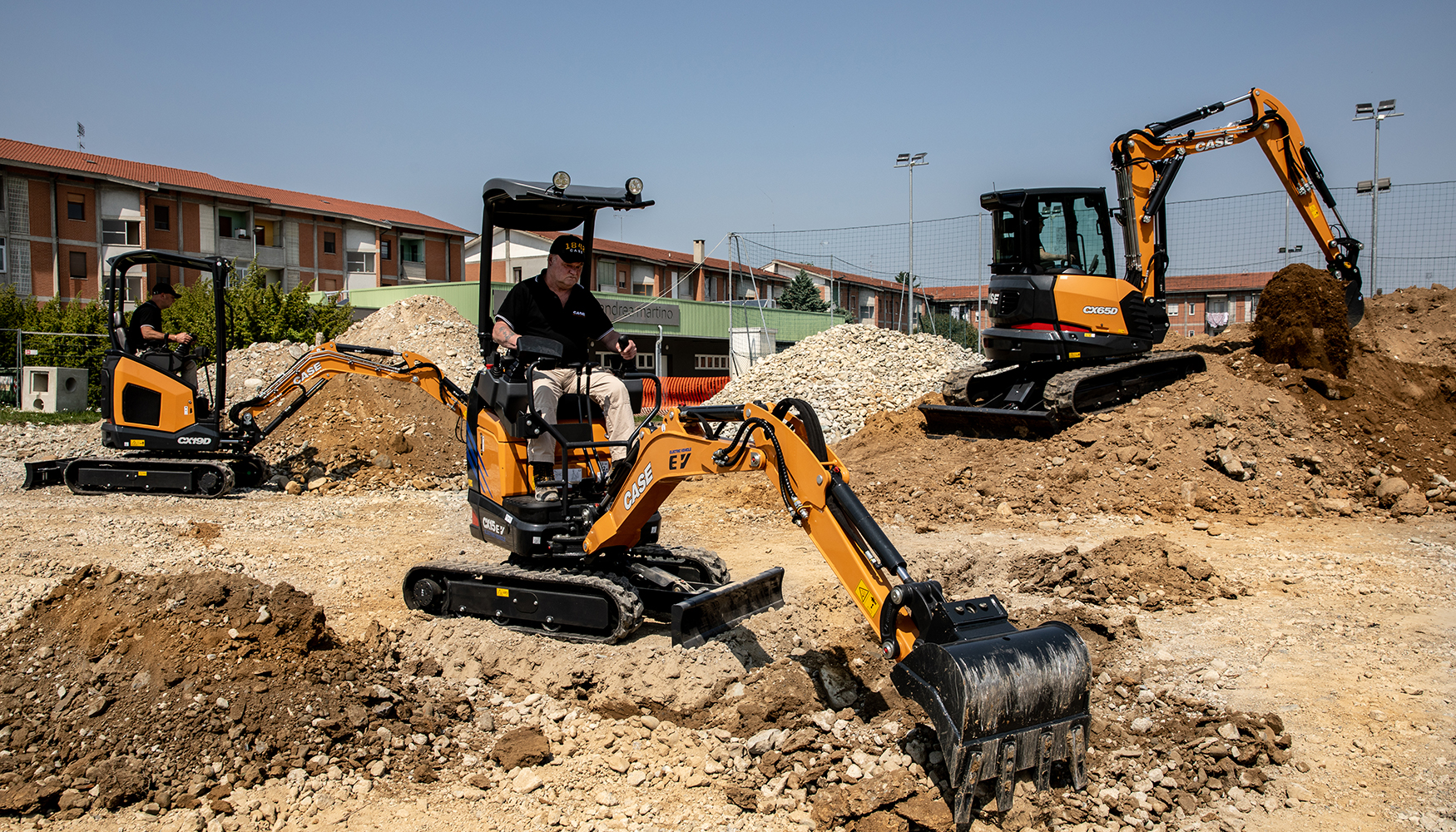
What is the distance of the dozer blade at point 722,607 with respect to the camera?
4848 millimetres

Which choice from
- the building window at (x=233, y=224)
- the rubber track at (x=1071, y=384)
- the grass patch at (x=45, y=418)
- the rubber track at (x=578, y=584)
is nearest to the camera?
the rubber track at (x=578, y=584)

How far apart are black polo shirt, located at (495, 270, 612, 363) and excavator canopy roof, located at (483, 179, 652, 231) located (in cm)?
42

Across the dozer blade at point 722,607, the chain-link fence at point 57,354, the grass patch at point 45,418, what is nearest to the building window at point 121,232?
the chain-link fence at point 57,354

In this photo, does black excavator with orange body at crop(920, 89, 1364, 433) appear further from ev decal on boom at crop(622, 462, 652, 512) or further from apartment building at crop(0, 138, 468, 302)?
apartment building at crop(0, 138, 468, 302)

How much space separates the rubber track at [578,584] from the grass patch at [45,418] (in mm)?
15021

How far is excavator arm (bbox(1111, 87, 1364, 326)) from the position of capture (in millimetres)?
11695

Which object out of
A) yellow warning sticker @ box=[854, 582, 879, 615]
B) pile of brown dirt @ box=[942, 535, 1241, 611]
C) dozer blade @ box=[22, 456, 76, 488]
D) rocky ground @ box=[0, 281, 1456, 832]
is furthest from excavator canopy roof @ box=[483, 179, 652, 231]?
dozer blade @ box=[22, 456, 76, 488]

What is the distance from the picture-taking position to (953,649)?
3.50m

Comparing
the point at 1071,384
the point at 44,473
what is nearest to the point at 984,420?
the point at 1071,384

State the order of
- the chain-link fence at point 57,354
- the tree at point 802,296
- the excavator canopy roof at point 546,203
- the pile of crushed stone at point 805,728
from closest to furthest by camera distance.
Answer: the pile of crushed stone at point 805,728 < the excavator canopy roof at point 546,203 < the chain-link fence at point 57,354 < the tree at point 802,296

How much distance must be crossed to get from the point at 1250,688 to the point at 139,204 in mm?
43372

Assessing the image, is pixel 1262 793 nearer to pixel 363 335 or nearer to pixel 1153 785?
pixel 1153 785

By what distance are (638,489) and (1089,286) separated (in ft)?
27.1

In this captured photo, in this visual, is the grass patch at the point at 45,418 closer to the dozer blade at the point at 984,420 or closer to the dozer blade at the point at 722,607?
the dozer blade at the point at 984,420
